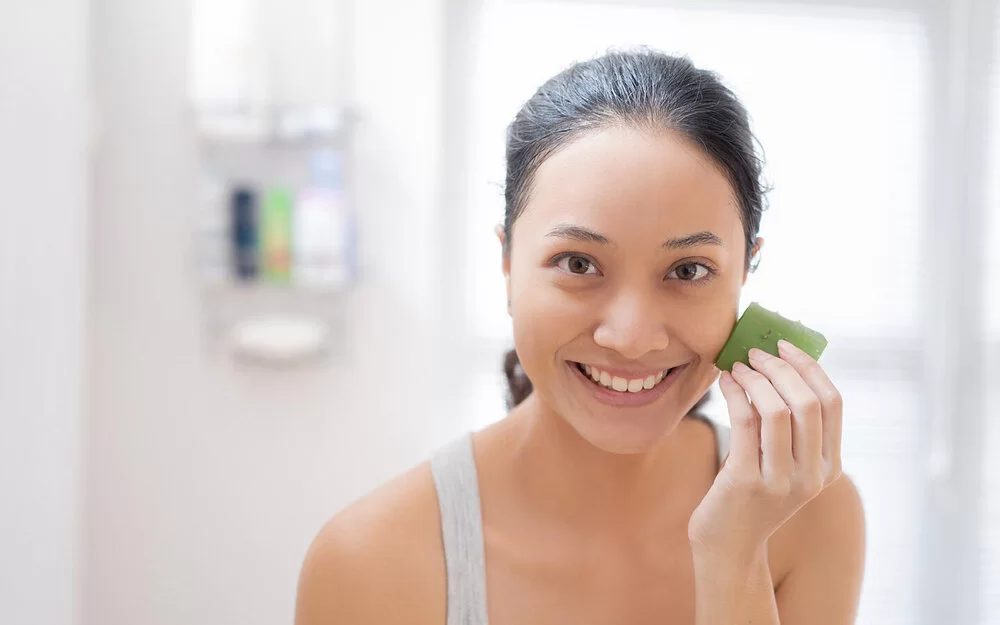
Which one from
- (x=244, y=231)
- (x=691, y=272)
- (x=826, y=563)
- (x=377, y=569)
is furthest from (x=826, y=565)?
(x=244, y=231)

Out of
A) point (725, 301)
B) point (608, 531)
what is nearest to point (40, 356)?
point (608, 531)

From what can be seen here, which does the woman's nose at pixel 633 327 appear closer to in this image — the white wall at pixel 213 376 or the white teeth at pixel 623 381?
the white teeth at pixel 623 381

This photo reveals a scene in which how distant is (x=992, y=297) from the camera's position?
6.57ft

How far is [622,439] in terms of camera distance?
79 cm

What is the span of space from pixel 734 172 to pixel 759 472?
29cm

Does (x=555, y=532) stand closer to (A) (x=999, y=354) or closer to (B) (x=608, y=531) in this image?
(B) (x=608, y=531)

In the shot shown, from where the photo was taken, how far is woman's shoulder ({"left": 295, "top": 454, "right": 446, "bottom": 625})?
33.2 inches

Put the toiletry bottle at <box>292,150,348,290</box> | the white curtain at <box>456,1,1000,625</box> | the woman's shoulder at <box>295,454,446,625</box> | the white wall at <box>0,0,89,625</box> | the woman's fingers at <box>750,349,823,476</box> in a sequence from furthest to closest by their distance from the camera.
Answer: the white curtain at <box>456,1,1000,625</box> < the toiletry bottle at <box>292,150,348,290</box> < the white wall at <box>0,0,89,625</box> < the woman's shoulder at <box>295,454,446,625</box> < the woman's fingers at <box>750,349,823,476</box>

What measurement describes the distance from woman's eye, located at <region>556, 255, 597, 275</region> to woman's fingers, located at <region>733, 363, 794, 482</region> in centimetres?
19

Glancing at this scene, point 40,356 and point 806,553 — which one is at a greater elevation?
point 40,356

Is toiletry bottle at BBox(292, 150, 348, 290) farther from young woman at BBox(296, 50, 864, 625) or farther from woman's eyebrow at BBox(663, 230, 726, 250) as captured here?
woman's eyebrow at BBox(663, 230, 726, 250)

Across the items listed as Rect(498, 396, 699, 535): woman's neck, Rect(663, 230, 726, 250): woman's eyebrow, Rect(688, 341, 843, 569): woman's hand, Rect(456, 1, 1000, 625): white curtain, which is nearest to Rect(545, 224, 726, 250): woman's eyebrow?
Rect(663, 230, 726, 250): woman's eyebrow

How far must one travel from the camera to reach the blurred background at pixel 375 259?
1683mm

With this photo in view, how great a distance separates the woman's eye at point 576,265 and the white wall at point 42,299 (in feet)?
2.55
